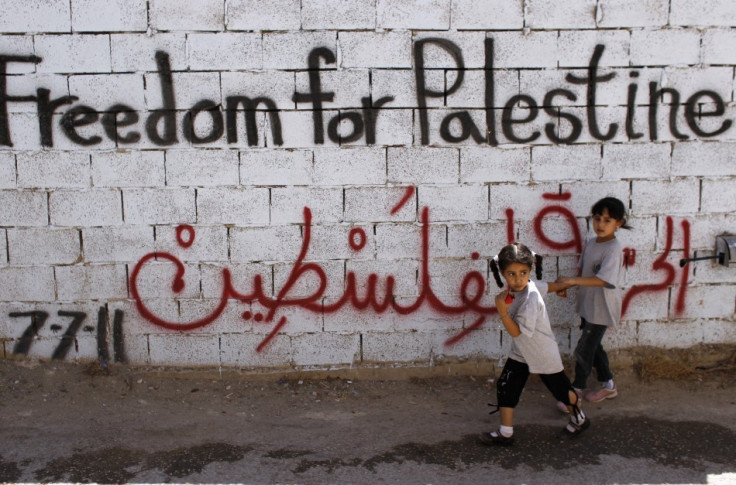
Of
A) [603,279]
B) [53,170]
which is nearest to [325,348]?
[603,279]

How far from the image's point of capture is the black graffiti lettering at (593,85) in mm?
4246

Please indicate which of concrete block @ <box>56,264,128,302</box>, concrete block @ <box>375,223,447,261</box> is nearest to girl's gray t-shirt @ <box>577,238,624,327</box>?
concrete block @ <box>375,223,447,261</box>

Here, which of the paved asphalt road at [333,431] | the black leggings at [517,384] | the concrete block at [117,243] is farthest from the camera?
the concrete block at [117,243]

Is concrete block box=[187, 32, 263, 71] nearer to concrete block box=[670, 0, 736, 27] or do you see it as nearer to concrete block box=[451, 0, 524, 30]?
concrete block box=[451, 0, 524, 30]

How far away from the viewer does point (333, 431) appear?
3953 mm

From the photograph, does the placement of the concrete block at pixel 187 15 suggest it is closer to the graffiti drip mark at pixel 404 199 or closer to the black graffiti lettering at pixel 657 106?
the graffiti drip mark at pixel 404 199

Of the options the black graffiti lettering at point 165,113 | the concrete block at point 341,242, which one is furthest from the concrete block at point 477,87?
the black graffiti lettering at point 165,113

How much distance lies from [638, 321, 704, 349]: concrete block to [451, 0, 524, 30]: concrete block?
2.06m

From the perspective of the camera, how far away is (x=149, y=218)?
169 inches

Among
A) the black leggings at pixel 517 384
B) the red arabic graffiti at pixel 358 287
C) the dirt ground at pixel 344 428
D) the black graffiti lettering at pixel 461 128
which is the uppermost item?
the black graffiti lettering at pixel 461 128

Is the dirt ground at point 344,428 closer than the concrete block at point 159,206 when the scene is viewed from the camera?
Yes

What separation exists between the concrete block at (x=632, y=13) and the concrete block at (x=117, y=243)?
9.80 feet

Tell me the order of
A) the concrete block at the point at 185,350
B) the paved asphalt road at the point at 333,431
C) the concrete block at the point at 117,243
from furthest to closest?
the concrete block at the point at 185,350 → the concrete block at the point at 117,243 → the paved asphalt road at the point at 333,431

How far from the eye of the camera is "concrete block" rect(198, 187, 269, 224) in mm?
4270
